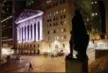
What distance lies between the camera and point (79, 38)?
10.8ft

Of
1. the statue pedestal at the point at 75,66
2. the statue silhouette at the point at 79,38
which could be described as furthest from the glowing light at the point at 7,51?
the statue silhouette at the point at 79,38

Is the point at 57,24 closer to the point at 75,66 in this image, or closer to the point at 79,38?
the point at 79,38

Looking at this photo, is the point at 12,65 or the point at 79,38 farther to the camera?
the point at 12,65

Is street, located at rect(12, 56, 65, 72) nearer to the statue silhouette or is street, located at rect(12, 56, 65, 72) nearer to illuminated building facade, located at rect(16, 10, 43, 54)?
illuminated building facade, located at rect(16, 10, 43, 54)

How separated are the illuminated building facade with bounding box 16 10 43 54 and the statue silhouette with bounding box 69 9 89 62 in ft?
2.54

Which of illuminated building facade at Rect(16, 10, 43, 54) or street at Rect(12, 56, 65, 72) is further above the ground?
illuminated building facade at Rect(16, 10, 43, 54)

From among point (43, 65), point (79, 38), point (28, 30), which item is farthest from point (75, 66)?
point (28, 30)

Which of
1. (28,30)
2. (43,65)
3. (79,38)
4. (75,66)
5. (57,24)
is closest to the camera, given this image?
(79,38)

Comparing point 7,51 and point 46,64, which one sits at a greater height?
point 7,51

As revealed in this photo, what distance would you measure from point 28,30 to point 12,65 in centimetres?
77

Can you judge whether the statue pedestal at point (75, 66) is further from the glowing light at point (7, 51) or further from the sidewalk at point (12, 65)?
the glowing light at point (7, 51)

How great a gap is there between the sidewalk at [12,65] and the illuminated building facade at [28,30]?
21 cm

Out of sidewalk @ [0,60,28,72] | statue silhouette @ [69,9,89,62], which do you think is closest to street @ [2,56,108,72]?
sidewalk @ [0,60,28,72]

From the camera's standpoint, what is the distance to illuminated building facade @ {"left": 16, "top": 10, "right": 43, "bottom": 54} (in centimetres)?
377
